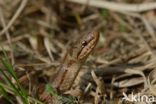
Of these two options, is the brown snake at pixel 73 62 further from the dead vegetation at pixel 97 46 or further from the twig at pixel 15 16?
the twig at pixel 15 16

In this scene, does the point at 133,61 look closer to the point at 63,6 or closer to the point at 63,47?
the point at 63,47

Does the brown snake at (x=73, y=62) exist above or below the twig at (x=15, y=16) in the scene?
below

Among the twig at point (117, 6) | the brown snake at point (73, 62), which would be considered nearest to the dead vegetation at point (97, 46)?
the twig at point (117, 6)

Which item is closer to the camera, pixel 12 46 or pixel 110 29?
pixel 12 46

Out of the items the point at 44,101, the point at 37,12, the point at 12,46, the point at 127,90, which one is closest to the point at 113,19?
the point at 37,12

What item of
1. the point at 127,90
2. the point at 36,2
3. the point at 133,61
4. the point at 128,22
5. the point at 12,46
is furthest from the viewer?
the point at 36,2

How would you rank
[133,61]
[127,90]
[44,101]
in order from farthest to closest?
[133,61]
[127,90]
[44,101]
